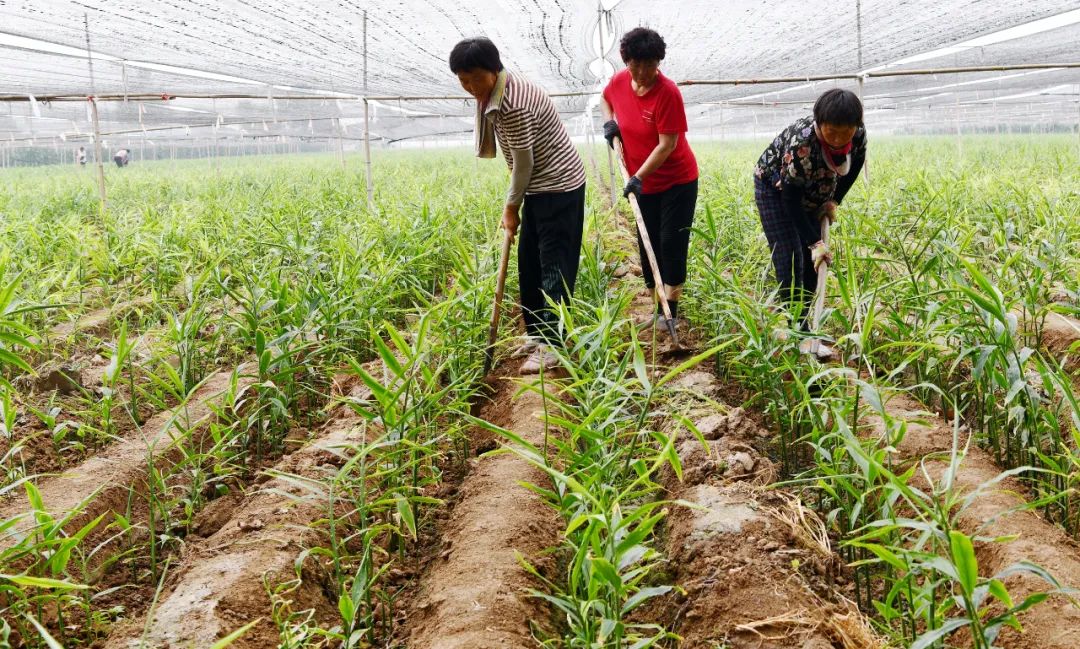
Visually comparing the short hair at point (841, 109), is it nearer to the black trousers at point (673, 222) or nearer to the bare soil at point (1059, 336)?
the black trousers at point (673, 222)

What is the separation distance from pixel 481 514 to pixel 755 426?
116 centimetres

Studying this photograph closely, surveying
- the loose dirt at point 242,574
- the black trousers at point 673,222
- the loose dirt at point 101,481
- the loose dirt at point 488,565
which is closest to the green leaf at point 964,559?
the loose dirt at point 488,565

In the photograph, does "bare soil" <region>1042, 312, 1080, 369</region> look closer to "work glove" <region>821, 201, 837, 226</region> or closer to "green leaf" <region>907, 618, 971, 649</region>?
"work glove" <region>821, 201, 837, 226</region>

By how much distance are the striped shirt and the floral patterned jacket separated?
84cm

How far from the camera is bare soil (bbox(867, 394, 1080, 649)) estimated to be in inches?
76.8

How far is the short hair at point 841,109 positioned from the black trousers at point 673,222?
1014 millimetres

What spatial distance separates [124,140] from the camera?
86.8ft

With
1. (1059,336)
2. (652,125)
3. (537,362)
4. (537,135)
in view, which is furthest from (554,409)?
(1059,336)

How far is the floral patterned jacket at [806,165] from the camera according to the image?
3.58 meters

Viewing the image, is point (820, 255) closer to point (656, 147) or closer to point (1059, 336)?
point (656, 147)

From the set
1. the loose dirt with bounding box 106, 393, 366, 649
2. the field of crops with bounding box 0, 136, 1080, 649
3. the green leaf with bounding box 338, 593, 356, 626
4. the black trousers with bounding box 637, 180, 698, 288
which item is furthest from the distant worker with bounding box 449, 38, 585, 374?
the green leaf with bounding box 338, 593, 356, 626

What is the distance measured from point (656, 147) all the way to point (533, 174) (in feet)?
1.95

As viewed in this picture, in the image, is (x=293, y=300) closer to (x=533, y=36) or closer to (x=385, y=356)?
(x=385, y=356)

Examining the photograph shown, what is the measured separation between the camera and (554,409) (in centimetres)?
322
